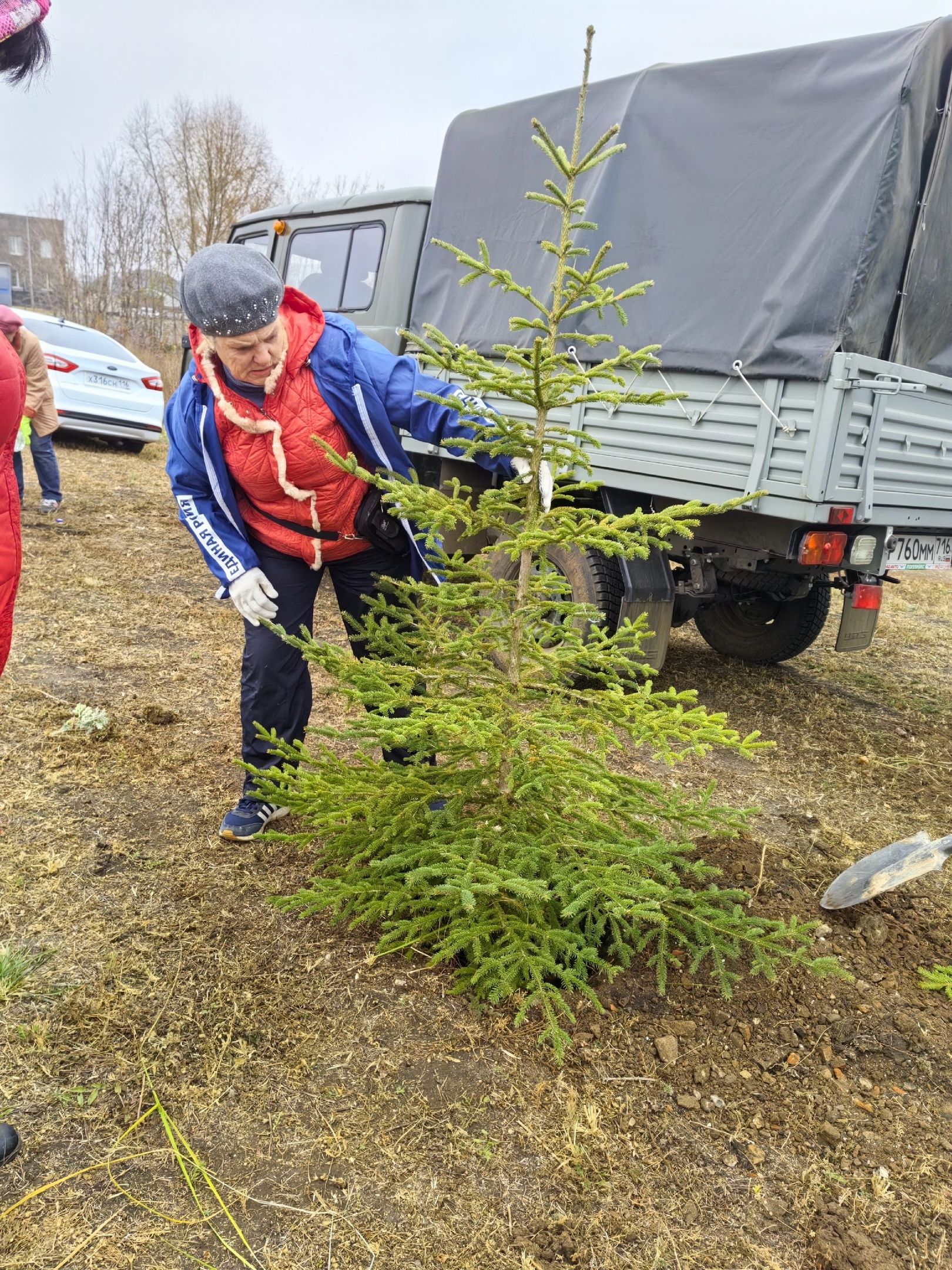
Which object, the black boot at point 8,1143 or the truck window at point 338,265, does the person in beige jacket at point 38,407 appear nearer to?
the truck window at point 338,265

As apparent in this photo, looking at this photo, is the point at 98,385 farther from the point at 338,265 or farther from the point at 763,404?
the point at 763,404

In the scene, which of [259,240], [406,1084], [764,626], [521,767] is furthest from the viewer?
[259,240]

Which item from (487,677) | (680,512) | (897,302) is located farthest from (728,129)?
(487,677)

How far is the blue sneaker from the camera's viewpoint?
291 centimetres

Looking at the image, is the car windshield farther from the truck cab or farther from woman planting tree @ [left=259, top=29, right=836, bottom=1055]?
woman planting tree @ [left=259, top=29, right=836, bottom=1055]

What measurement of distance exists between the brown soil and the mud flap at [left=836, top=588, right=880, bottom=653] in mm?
1347

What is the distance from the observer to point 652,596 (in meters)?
4.34

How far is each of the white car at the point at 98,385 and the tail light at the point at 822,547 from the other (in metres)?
9.20

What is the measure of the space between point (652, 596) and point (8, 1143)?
340 cm

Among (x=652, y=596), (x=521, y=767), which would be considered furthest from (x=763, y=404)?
(x=521, y=767)

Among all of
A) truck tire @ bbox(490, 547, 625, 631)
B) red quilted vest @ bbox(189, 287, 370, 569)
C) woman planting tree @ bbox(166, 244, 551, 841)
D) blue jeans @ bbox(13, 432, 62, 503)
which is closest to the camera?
woman planting tree @ bbox(166, 244, 551, 841)

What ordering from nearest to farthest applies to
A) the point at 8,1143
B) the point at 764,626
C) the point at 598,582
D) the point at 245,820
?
the point at 8,1143 → the point at 245,820 → the point at 598,582 → the point at 764,626

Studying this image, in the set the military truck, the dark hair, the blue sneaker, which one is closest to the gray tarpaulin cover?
the military truck

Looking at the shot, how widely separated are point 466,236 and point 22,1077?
4.99 meters
